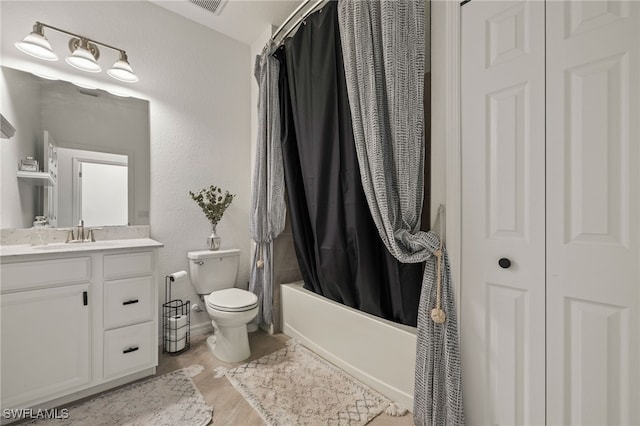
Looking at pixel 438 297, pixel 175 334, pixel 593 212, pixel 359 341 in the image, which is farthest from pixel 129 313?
pixel 593 212

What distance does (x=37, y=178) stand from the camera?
1.75 m

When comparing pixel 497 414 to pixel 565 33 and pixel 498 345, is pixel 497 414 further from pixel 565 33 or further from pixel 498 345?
pixel 565 33

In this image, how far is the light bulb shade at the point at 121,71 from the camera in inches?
76.0

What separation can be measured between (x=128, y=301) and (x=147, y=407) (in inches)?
23.5

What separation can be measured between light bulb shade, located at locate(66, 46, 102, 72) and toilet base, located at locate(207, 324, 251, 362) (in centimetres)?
202

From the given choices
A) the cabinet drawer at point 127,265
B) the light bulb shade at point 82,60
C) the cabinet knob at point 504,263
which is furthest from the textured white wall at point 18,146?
the cabinet knob at point 504,263

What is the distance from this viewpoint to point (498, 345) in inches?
45.8

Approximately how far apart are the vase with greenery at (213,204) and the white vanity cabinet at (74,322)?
2.10 feet

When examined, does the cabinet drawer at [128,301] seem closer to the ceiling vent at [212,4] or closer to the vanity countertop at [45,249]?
the vanity countertop at [45,249]

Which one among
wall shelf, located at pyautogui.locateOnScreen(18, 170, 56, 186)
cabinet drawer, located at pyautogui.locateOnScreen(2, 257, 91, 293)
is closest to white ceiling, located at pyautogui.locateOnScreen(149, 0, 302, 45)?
wall shelf, located at pyautogui.locateOnScreen(18, 170, 56, 186)

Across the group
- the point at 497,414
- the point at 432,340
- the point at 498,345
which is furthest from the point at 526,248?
the point at 497,414

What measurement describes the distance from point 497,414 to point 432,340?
375 millimetres

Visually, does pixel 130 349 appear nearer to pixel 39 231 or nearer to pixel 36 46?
pixel 39 231

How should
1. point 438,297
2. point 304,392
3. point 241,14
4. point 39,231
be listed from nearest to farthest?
point 438,297 → point 304,392 → point 39,231 → point 241,14
